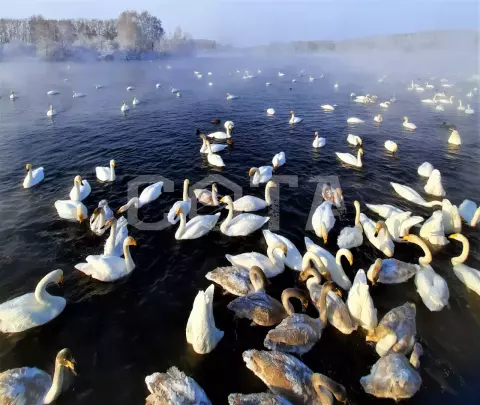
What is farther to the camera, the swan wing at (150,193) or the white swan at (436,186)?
the white swan at (436,186)

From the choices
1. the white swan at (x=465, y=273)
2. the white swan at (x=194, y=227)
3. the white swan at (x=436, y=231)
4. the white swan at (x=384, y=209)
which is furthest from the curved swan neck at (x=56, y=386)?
the white swan at (x=384, y=209)

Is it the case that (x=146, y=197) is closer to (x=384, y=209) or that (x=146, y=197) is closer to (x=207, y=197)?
(x=207, y=197)

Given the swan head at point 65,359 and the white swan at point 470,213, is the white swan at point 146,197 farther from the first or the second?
the white swan at point 470,213

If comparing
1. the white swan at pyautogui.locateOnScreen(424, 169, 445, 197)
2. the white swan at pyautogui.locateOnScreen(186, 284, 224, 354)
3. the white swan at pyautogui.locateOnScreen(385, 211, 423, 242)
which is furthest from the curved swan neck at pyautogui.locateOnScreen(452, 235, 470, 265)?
the white swan at pyautogui.locateOnScreen(186, 284, 224, 354)

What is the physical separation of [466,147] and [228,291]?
21.3 metres

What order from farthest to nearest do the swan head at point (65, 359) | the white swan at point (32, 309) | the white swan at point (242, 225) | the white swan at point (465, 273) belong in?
the white swan at point (242, 225)
the white swan at point (465, 273)
the white swan at point (32, 309)
the swan head at point (65, 359)

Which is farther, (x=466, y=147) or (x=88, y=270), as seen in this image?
(x=466, y=147)

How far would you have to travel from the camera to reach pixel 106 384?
24.1ft

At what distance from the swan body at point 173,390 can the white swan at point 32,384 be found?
69.0 inches

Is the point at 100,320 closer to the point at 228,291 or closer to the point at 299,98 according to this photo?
the point at 228,291

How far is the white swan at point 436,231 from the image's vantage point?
38.5 ft

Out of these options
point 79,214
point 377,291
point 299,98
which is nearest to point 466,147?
point 377,291

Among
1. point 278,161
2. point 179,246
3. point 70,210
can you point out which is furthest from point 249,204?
point 70,210

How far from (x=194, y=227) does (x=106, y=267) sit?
11.3ft
